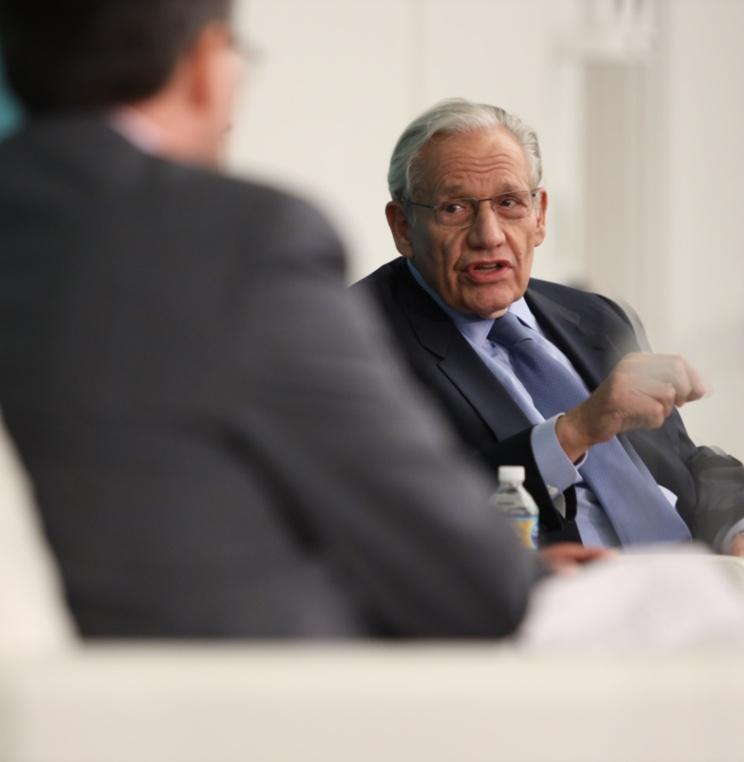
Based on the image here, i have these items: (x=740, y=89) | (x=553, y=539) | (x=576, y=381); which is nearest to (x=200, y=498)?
(x=553, y=539)

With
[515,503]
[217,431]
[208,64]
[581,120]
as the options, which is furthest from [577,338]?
[581,120]

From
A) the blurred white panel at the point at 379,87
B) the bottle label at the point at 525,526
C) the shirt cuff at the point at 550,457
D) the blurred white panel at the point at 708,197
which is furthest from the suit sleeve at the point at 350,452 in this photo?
the blurred white panel at the point at 708,197

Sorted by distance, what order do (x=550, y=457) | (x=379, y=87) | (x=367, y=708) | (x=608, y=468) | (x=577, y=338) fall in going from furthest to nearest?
(x=379, y=87) < (x=577, y=338) < (x=608, y=468) < (x=550, y=457) < (x=367, y=708)

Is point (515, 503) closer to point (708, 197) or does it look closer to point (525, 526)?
point (525, 526)

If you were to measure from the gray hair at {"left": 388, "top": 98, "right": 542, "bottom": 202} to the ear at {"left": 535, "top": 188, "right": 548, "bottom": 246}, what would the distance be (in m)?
0.04

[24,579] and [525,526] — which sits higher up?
[24,579]

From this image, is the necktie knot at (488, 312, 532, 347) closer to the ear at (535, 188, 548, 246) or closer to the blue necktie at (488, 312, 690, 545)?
the blue necktie at (488, 312, 690, 545)

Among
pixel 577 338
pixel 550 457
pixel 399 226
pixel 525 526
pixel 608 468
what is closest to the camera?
pixel 525 526

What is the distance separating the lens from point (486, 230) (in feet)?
9.02

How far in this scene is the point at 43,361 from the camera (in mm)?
1034

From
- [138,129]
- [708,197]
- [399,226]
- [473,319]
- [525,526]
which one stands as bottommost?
[708,197]

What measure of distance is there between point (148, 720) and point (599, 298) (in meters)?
2.12

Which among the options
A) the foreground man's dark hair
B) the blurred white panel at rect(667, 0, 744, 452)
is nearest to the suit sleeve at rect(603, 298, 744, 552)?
the foreground man's dark hair

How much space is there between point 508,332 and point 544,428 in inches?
14.1
